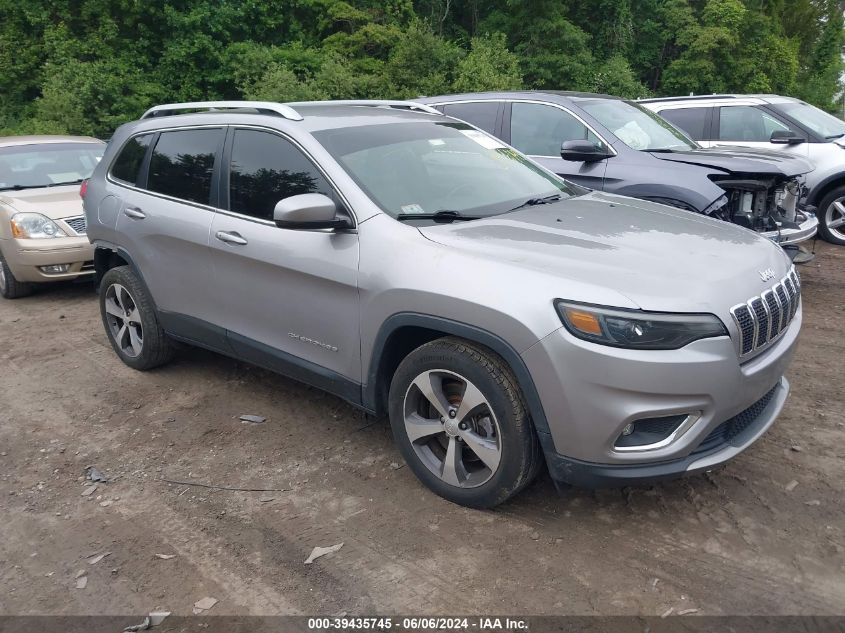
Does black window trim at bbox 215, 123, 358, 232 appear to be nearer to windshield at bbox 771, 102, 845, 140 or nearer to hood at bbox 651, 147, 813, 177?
hood at bbox 651, 147, 813, 177

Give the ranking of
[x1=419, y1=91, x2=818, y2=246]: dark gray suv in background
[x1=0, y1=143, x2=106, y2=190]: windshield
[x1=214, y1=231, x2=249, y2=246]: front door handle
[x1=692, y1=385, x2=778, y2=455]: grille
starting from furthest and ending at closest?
[x1=0, y1=143, x2=106, y2=190]: windshield < [x1=419, y1=91, x2=818, y2=246]: dark gray suv in background < [x1=214, y1=231, x2=249, y2=246]: front door handle < [x1=692, y1=385, x2=778, y2=455]: grille

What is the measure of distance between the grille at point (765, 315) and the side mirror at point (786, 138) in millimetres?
5937

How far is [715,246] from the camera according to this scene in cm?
340

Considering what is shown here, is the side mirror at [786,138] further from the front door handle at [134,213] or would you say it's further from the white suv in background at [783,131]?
the front door handle at [134,213]

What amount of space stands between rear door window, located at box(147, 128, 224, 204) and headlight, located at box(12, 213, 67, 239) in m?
2.92

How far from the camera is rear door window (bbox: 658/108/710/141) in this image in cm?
922

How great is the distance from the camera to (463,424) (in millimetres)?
3229

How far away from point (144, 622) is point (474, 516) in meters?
1.42

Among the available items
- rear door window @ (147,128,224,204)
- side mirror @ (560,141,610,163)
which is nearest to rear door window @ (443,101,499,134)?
side mirror @ (560,141,610,163)

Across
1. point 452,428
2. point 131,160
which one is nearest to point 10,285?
point 131,160

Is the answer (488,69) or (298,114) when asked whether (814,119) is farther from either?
(488,69)

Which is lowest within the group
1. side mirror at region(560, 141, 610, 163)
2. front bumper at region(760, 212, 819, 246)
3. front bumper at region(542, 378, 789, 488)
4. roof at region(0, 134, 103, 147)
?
front bumper at region(760, 212, 819, 246)

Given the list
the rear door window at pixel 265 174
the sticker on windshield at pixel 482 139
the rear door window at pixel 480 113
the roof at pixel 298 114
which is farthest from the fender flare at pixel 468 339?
the rear door window at pixel 480 113

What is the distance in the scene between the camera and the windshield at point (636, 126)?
683cm
